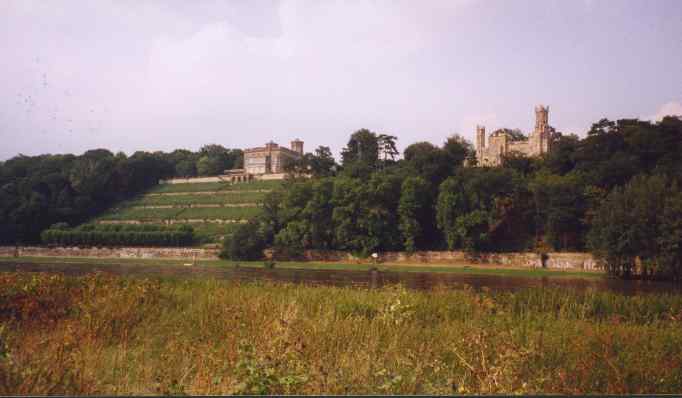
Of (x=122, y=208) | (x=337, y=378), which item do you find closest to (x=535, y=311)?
(x=337, y=378)

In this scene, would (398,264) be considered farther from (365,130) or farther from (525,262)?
(365,130)

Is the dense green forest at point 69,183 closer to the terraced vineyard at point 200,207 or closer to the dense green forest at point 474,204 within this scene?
the terraced vineyard at point 200,207

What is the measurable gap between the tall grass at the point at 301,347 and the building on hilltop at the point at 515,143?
79315mm

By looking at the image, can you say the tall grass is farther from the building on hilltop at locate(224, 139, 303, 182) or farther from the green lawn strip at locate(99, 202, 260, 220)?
the building on hilltop at locate(224, 139, 303, 182)

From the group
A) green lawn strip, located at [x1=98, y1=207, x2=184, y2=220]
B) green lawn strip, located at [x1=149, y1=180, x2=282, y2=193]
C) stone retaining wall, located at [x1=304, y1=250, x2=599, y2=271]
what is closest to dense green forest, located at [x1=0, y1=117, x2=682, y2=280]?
stone retaining wall, located at [x1=304, y1=250, x2=599, y2=271]

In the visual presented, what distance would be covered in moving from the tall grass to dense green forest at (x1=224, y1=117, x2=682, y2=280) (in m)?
33.5

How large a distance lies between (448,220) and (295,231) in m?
17.4

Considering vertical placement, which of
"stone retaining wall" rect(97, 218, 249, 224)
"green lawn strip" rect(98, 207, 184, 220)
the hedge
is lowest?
the hedge

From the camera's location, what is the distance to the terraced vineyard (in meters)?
69.8

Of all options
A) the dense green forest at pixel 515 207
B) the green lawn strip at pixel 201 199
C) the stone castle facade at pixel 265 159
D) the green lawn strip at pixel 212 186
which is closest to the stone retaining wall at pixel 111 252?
the dense green forest at pixel 515 207

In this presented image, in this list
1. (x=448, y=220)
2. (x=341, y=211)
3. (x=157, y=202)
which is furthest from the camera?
(x=157, y=202)

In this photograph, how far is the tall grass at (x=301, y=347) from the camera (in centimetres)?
492

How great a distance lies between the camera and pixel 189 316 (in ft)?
33.7

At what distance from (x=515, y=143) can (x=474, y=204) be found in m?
50.6
